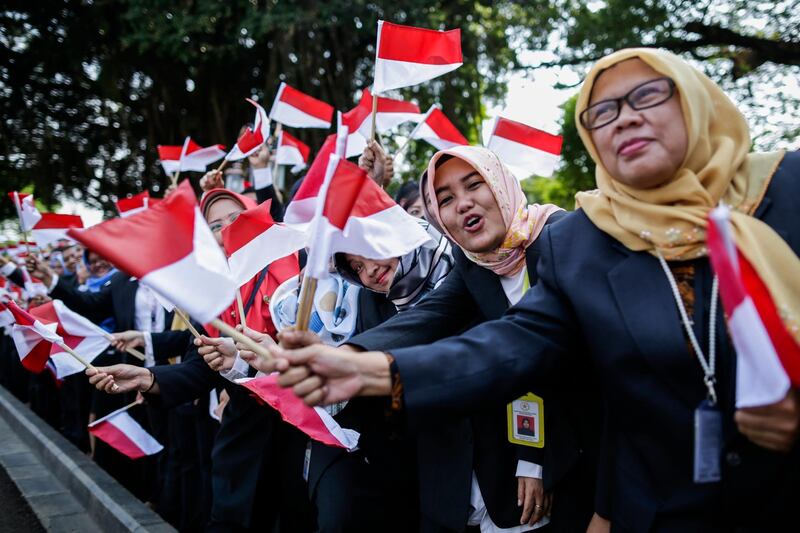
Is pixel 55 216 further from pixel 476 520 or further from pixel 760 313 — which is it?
pixel 760 313

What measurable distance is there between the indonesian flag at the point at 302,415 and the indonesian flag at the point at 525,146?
2288 mm

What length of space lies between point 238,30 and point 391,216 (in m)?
7.79

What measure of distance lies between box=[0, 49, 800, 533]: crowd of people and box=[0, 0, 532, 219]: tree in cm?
648

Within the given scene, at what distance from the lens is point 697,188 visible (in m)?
1.44

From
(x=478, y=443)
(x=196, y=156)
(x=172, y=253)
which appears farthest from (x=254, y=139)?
(x=172, y=253)

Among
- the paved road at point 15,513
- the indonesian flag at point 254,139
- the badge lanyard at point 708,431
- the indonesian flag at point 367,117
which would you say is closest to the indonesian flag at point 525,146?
the indonesian flag at point 367,117

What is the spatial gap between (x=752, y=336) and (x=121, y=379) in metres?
2.66

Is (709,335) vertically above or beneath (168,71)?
beneath

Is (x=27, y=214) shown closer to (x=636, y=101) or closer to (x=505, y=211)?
(x=505, y=211)

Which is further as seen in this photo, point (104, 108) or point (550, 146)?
point (104, 108)

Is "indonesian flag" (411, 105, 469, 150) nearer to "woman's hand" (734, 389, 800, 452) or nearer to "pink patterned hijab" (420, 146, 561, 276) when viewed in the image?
"pink patterned hijab" (420, 146, 561, 276)

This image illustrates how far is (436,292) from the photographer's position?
2311 mm

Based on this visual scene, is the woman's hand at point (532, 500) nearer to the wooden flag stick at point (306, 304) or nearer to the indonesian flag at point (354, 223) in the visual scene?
the indonesian flag at point (354, 223)

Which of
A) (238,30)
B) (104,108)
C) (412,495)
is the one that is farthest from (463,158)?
(104,108)
